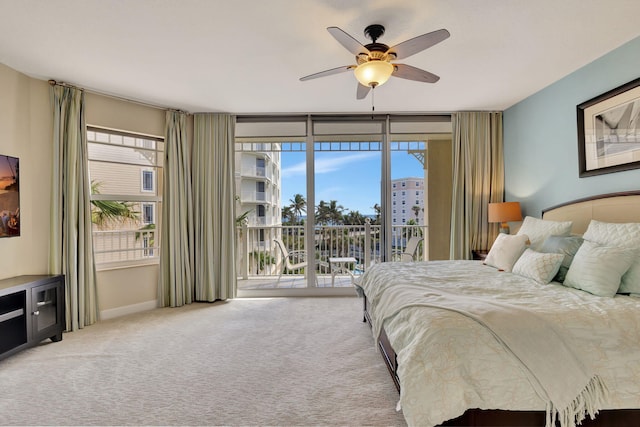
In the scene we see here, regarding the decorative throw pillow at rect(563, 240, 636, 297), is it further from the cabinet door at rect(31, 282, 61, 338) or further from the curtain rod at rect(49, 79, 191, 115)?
the curtain rod at rect(49, 79, 191, 115)

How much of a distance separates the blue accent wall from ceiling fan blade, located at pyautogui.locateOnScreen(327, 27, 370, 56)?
221 centimetres

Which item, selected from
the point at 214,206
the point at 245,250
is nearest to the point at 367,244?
the point at 245,250

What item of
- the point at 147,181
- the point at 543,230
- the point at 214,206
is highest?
the point at 147,181

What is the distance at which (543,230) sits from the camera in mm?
2777

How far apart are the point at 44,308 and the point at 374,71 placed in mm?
3435

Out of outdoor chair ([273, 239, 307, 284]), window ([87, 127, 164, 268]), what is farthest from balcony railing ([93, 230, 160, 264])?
outdoor chair ([273, 239, 307, 284])

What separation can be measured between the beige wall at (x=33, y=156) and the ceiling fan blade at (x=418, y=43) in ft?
10.8

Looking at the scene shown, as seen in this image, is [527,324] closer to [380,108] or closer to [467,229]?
[467,229]

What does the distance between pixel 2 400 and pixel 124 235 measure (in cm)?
216

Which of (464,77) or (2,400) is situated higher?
(464,77)

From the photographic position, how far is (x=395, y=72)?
2338 millimetres

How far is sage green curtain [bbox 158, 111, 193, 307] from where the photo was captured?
154 inches

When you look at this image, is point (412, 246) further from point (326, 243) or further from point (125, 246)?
point (125, 246)

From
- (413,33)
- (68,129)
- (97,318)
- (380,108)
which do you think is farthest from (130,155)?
(413,33)
